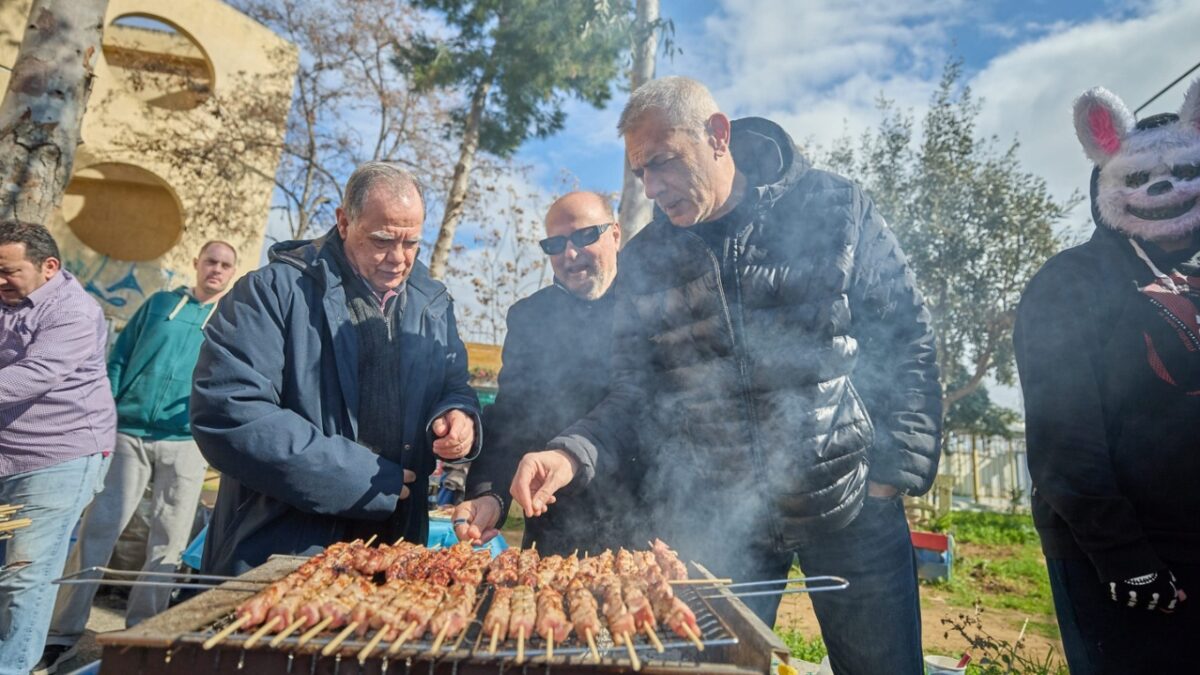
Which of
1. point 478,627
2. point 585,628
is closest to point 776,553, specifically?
point 585,628

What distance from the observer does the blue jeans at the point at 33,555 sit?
3.49 metres

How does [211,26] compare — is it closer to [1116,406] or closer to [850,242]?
[850,242]

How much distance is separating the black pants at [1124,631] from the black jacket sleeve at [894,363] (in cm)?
65

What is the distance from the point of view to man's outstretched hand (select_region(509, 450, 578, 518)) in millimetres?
2465

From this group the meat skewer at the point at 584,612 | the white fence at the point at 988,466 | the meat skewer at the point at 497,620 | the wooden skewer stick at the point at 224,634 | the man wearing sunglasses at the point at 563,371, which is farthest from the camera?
the white fence at the point at 988,466

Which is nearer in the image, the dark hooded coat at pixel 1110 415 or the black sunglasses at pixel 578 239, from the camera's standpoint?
the dark hooded coat at pixel 1110 415

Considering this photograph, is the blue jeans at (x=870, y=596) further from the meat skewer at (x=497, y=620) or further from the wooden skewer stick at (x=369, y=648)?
the wooden skewer stick at (x=369, y=648)

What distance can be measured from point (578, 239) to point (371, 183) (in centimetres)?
123

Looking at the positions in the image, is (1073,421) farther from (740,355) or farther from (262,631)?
(262,631)

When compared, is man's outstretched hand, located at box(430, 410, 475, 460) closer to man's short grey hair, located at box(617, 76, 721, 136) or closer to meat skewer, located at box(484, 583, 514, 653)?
meat skewer, located at box(484, 583, 514, 653)

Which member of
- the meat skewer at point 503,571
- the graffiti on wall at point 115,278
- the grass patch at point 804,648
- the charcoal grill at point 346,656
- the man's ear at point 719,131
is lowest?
the grass patch at point 804,648

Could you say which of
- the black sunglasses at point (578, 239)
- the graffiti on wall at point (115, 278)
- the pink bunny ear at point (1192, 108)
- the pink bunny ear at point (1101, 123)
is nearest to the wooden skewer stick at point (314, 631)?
the black sunglasses at point (578, 239)

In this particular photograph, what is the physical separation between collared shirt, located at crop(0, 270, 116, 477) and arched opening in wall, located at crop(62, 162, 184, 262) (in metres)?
13.5

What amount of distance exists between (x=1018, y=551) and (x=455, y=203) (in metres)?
12.2
